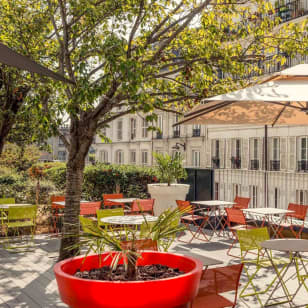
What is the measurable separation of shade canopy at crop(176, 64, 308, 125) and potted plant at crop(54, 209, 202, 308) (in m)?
2.21

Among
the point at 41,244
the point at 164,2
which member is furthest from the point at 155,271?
the point at 41,244

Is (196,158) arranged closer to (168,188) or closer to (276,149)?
(276,149)

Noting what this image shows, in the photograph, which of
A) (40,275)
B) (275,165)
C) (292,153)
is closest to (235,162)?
(275,165)

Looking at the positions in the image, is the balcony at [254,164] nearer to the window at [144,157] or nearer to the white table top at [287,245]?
the window at [144,157]

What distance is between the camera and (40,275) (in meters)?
7.52

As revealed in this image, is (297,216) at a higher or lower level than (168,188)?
lower

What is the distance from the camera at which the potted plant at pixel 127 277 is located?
3438 millimetres

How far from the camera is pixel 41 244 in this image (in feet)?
33.8

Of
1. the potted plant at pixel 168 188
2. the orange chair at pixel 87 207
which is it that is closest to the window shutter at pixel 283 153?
the potted plant at pixel 168 188

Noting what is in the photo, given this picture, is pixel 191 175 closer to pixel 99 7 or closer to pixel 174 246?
pixel 174 246

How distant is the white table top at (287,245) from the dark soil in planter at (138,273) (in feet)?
6.32

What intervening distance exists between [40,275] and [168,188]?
554 centimetres

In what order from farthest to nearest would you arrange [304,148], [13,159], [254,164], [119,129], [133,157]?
[119,129] < [133,157] < [254,164] < [304,148] < [13,159]

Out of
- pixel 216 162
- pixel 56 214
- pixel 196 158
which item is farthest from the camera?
pixel 196 158
